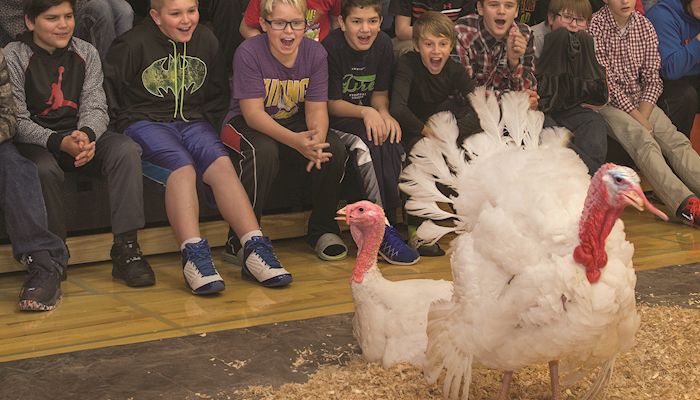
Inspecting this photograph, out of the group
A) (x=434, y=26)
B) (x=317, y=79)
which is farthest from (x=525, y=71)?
(x=317, y=79)

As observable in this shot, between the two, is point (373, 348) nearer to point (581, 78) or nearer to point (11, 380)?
point (11, 380)

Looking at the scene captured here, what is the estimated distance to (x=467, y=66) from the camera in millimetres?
5719

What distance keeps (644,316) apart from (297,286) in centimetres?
158

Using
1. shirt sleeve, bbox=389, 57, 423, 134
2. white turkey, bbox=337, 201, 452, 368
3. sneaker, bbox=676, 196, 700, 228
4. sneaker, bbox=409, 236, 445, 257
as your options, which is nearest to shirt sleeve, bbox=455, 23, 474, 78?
shirt sleeve, bbox=389, 57, 423, 134

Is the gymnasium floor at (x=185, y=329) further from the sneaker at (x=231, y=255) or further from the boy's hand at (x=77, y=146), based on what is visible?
the boy's hand at (x=77, y=146)

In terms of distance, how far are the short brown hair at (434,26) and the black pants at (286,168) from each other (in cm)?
75

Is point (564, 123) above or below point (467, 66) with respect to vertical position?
below

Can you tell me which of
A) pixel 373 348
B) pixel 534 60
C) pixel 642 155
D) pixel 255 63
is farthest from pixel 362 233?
pixel 642 155

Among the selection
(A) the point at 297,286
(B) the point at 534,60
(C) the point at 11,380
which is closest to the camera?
(C) the point at 11,380

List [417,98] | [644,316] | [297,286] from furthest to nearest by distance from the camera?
[417,98]
[297,286]
[644,316]

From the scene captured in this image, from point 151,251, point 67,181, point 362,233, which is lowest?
point 151,251

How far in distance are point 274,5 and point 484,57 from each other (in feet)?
4.44

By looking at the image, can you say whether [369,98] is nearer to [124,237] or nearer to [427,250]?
[427,250]

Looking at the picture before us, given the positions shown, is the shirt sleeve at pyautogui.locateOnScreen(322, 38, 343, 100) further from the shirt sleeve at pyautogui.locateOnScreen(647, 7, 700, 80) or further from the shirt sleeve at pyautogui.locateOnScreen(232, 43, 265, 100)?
the shirt sleeve at pyautogui.locateOnScreen(647, 7, 700, 80)
